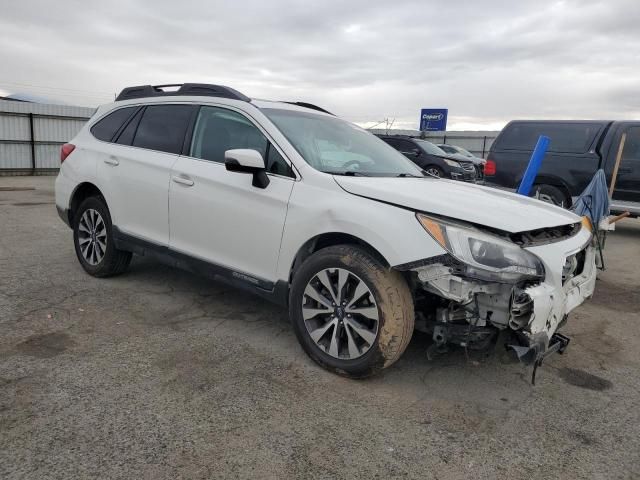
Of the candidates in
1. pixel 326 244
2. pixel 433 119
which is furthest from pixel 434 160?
pixel 433 119

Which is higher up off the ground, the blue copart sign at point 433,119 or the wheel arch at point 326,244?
the blue copart sign at point 433,119

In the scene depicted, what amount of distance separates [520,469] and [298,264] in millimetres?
1713

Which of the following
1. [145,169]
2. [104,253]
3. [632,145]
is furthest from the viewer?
[632,145]

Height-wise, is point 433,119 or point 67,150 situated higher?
point 433,119

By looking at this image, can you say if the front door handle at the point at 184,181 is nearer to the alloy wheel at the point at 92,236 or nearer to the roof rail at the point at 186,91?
the roof rail at the point at 186,91

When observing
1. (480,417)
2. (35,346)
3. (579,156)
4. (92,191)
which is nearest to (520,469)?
(480,417)

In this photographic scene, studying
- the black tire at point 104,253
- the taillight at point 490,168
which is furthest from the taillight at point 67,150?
the taillight at point 490,168

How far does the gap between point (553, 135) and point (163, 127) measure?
6.95 m

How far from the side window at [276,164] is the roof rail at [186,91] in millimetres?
626

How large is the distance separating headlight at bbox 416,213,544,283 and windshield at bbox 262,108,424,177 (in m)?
0.98

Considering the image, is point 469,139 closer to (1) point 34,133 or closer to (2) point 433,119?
(2) point 433,119

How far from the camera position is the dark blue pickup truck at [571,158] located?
811cm

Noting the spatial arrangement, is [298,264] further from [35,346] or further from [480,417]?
[35,346]

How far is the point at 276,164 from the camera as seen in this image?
3.47m
